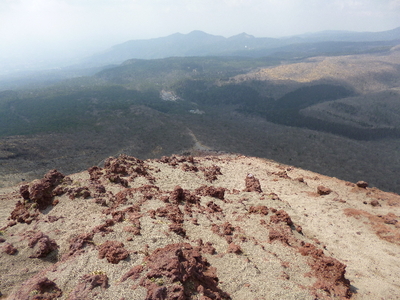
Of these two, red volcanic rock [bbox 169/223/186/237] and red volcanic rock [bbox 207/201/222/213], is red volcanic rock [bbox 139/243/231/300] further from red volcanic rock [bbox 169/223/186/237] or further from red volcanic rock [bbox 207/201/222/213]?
red volcanic rock [bbox 207/201/222/213]

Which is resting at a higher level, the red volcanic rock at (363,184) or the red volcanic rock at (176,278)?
the red volcanic rock at (176,278)

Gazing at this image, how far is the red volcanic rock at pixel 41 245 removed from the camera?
801cm

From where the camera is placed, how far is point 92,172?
1448cm

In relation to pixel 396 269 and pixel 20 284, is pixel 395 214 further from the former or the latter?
pixel 20 284

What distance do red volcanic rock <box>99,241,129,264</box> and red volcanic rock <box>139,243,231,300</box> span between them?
870 millimetres

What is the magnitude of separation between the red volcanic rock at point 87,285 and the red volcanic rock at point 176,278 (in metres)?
1.14

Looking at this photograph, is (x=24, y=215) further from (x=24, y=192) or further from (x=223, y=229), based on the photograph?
(x=223, y=229)

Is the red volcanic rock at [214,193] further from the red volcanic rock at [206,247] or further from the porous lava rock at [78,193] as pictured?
the porous lava rock at [78,193]

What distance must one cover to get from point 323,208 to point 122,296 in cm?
1341

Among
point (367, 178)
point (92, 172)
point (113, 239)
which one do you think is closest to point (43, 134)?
point (92, 172)

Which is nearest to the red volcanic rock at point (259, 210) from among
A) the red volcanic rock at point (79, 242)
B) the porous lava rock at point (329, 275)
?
the porous lava rock at point (329, 275)

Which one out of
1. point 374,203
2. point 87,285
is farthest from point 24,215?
point 374,203

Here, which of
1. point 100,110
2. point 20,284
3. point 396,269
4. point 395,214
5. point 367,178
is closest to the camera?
point 20,284

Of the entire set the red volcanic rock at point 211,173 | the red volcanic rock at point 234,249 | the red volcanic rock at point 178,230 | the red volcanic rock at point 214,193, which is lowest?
the red volcanic rock at point 211,173
